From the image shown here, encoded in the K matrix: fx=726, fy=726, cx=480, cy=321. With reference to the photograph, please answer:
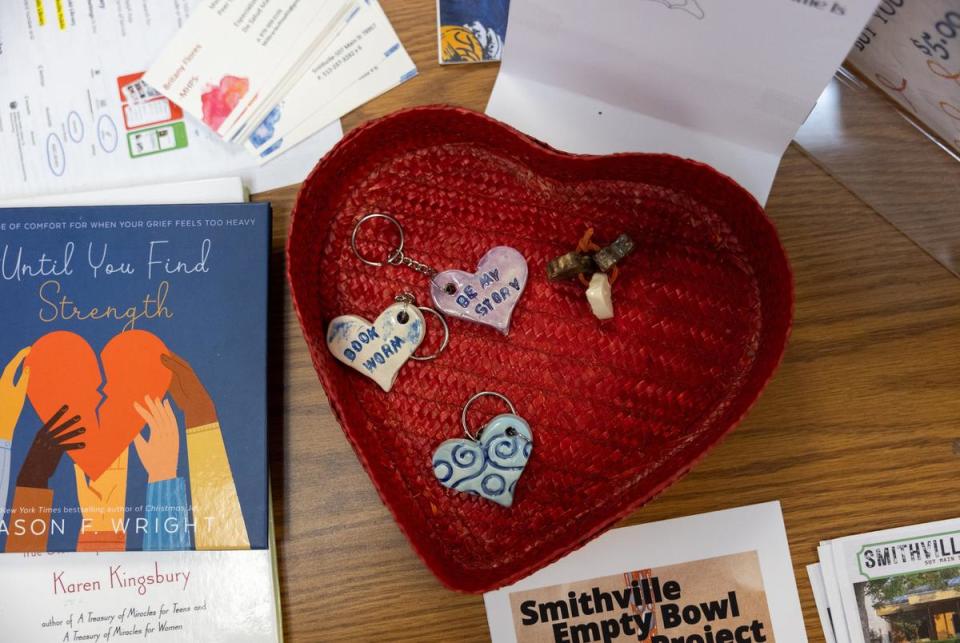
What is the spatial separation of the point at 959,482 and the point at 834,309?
189 mm

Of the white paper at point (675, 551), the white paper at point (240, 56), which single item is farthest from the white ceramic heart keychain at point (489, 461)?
the white paper at point (240, 56)

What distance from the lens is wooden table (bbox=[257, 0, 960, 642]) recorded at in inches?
25.5

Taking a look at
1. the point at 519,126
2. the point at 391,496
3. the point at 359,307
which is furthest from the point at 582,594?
the point at 519,126

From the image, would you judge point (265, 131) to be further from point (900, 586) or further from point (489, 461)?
point (900, 586)

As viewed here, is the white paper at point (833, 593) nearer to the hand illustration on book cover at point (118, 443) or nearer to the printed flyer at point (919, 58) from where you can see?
the printed flyer at point (919, 58)

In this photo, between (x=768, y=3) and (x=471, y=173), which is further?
(x=471, y=173)

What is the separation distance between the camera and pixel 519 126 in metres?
0.66

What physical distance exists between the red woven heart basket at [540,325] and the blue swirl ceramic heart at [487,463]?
0.05 ft

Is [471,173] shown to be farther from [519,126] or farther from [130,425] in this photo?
[130,425]

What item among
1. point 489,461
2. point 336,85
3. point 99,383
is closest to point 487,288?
point 489,461

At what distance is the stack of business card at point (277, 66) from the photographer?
687mm

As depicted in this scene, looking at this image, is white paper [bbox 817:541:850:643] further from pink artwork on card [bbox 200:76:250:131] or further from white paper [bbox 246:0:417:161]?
pink artwork on card [bbox 200:76:250:131]

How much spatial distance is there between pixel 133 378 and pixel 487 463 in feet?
1.06

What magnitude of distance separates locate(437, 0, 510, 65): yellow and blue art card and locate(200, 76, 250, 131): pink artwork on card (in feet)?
0.64
